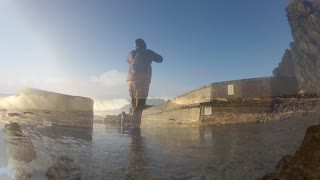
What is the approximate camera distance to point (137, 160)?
4219mm

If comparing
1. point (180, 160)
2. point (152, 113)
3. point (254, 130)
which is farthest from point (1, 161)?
point (254, 130)

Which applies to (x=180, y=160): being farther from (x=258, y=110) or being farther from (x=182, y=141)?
(x=258, y=110)

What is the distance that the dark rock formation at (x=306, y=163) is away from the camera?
7.89 ft

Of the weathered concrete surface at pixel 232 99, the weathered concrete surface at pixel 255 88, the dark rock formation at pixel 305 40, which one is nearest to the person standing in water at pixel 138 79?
the weathered concrete surface at pixel 232 99

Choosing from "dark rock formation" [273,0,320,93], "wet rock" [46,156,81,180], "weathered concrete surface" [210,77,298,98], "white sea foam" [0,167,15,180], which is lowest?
"white sea foam" [0,167,15,180]

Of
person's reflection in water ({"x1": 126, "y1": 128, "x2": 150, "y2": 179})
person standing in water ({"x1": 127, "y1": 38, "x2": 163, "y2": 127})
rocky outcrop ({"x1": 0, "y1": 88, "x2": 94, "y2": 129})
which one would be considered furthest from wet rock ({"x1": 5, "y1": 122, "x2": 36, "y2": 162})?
person standing in water ({"x1": 127, "y1": 38, "x2": 163, "y2": 127})

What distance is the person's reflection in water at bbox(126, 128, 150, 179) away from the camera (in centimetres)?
369

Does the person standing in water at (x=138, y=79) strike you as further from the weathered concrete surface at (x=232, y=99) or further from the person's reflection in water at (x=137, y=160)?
the person's reflection in water at (x=137, y=160)

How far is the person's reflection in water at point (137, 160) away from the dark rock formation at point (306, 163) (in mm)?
1577

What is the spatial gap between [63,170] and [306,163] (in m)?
2.86

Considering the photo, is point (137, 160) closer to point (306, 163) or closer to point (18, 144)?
point (18, 144)

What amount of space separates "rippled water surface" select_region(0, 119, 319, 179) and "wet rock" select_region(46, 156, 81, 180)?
8 centimetres

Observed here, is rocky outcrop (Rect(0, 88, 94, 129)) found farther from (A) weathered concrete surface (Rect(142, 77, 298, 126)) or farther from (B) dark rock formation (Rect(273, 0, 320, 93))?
(B) dark rock formation (Rect(273, 0, 320, 93))

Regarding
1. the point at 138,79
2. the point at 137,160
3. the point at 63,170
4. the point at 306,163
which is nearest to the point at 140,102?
the point at 138,79
